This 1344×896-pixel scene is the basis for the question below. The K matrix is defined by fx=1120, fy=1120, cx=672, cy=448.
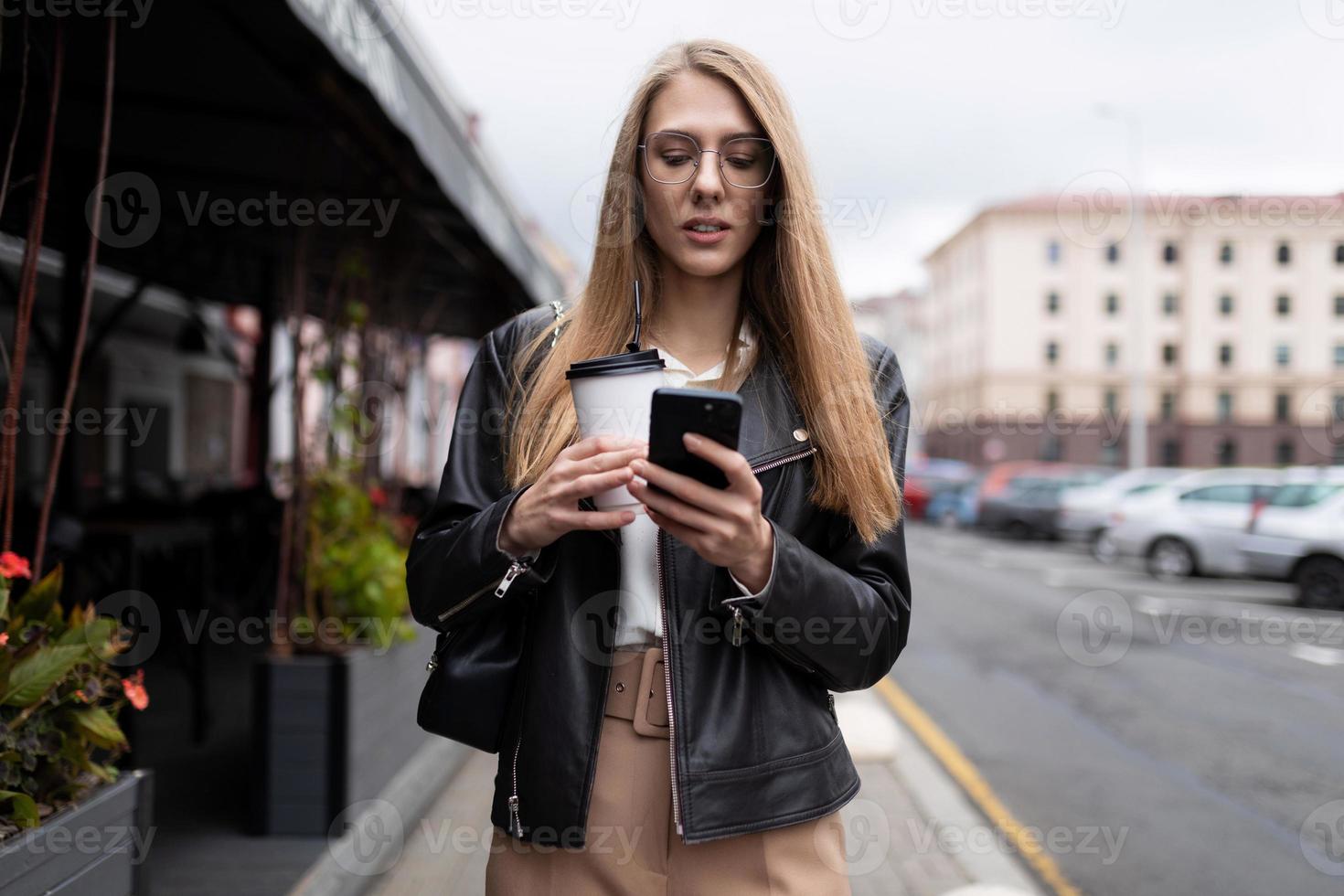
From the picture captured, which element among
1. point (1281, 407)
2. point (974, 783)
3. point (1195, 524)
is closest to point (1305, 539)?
point (1195, 524)

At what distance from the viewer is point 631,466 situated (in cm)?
124

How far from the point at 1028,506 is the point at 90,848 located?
23.9 m

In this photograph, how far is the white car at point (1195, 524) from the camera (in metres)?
15.0

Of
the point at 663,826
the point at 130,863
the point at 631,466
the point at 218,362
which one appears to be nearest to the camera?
the point at 631,466

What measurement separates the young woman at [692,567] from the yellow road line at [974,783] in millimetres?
2768

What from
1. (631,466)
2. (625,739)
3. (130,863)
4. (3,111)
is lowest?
(130,863)

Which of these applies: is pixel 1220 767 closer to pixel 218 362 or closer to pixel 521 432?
pixel 521 432

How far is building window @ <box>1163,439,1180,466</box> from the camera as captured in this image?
5975cm

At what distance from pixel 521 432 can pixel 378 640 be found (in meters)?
3.33

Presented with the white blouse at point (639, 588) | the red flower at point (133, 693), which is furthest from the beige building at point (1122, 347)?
the white blouse at point (639, 588)

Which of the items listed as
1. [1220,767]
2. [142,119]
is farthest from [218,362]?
[1220,767]

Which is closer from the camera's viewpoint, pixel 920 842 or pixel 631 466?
pixel 631 466

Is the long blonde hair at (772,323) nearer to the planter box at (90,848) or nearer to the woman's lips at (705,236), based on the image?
the woman's lips at (705,236)
